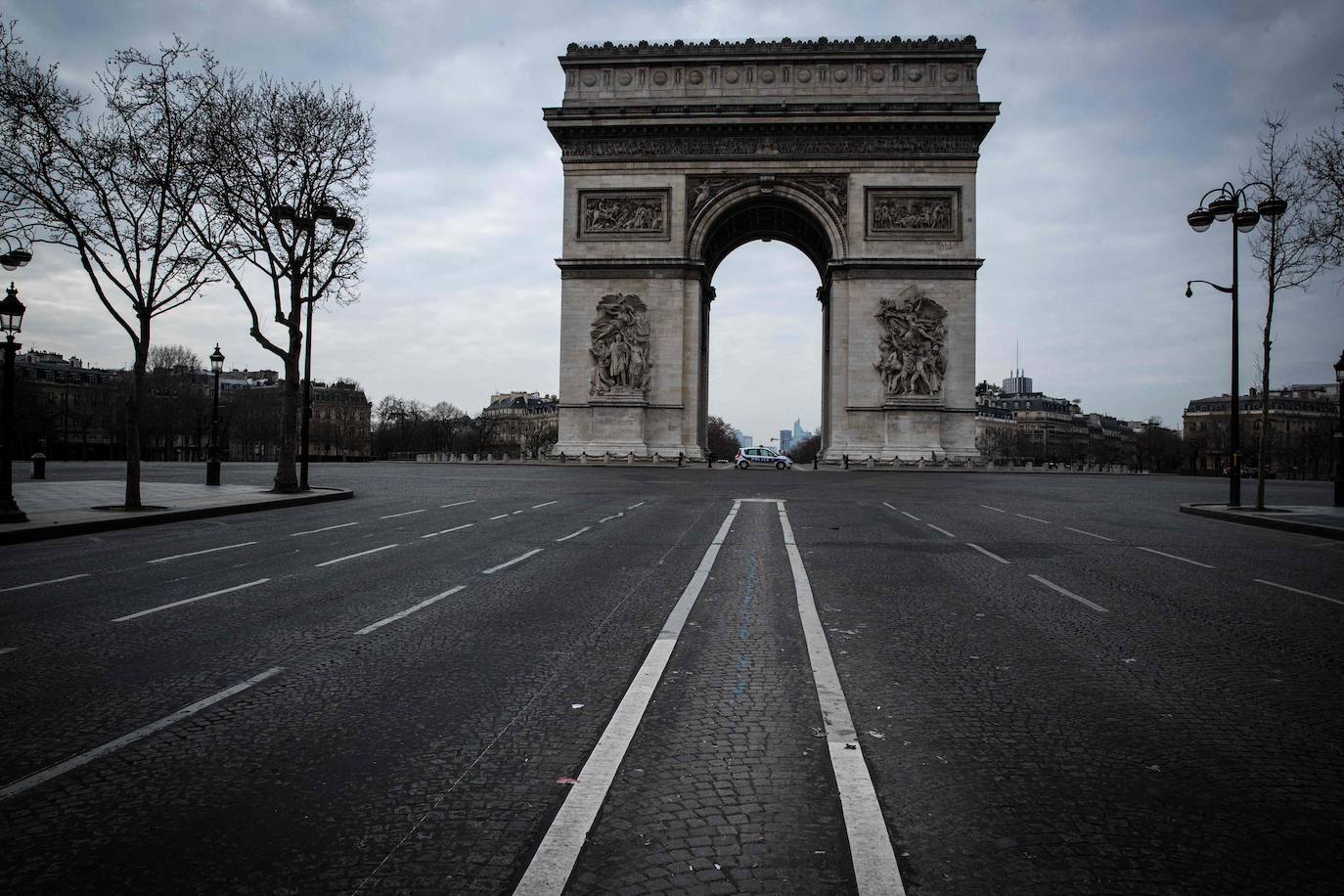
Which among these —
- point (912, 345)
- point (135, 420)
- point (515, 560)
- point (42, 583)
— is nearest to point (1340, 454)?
point (515, 560)

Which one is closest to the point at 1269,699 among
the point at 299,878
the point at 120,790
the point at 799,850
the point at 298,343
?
the point at 799,850

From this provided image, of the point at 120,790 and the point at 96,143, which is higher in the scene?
the point at 96,143

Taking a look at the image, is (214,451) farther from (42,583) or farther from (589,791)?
(589,791)

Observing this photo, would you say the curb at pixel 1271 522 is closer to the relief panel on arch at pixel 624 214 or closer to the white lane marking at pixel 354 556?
the white lane marking at pixel 354 556

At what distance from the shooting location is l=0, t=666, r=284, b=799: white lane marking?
3523 mm

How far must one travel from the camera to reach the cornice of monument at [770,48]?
156ft

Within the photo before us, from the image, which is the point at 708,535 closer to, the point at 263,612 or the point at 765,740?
the point at 263,612

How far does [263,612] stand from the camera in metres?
7.27

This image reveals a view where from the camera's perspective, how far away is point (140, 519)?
15.6 metres

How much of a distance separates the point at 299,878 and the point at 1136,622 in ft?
22.0

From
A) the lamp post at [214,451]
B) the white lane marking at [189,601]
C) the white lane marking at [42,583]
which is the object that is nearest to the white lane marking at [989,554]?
the white lane marking at [189,601]

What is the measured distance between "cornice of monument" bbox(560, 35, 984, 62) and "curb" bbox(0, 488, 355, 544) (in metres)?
37.2

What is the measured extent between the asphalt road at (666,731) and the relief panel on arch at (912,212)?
40.7 m

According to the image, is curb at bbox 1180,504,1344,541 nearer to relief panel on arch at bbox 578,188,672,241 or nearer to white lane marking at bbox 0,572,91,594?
white lane marking at bbox 0,572,91,594
